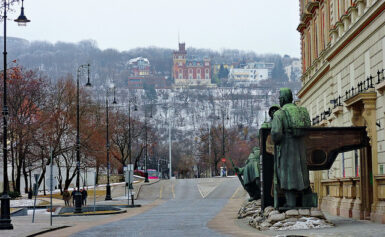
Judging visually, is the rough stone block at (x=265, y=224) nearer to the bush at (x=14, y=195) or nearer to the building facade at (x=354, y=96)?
the building facade at (x=354, y=96)

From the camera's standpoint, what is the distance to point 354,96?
77.7ft

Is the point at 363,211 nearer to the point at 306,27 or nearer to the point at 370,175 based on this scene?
the point at 370,175

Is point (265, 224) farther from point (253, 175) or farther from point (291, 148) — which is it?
point (253, 175)

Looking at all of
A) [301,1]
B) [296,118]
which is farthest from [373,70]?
[301,1]

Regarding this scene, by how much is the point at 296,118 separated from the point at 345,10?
978 centimetres

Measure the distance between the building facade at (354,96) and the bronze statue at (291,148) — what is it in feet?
8.32

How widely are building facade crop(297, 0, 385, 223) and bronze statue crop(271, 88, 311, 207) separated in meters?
2.54

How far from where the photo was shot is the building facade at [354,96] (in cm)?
2219

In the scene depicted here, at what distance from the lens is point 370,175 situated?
23.1 m

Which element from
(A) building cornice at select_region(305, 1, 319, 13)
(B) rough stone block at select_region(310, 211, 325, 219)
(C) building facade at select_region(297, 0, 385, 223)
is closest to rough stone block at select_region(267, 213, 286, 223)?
(B) rough stone block at select_region(310, 211, 325, 219)

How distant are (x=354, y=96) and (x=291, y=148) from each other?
4237 millimetres

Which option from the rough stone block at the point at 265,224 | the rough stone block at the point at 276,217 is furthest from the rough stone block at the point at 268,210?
the rough stone block at the point at 276,217

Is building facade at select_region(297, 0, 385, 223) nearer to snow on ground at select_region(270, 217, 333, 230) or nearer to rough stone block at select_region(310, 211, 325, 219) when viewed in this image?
rough stone block at select_region(310, 211, 325, 219)

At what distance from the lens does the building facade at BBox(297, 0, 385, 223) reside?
22.2m
